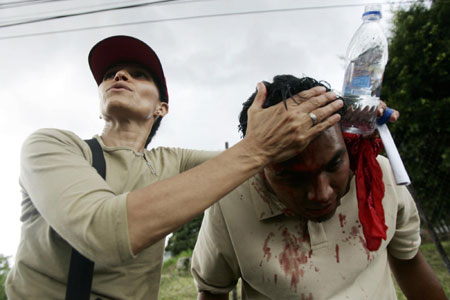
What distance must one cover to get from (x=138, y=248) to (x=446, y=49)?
6.72m

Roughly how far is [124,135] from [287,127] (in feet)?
3.92

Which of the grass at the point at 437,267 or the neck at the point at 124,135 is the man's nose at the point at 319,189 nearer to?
the neck at the point at 124,135

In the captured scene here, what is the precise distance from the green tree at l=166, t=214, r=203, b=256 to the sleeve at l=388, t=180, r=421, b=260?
44.9ft

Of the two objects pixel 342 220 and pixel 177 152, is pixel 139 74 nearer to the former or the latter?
pixel 177 152

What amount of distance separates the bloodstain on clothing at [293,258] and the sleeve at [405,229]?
723 mm

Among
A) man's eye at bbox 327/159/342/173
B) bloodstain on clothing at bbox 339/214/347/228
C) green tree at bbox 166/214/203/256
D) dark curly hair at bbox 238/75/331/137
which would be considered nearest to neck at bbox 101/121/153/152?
dark curly hair at bbox 238/75/331/137

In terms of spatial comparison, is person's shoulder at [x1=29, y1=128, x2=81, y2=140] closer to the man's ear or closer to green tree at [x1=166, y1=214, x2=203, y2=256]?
the man's ear

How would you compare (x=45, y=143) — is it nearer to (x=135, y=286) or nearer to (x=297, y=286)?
(x=135, y=286)

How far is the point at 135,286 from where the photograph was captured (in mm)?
1594

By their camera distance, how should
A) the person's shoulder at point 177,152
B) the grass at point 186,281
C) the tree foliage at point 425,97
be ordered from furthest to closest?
the grass at point 186,281 < the tree foliage at point 425,97 < the person's shoulder at point 177,152

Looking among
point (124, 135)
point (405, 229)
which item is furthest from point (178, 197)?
point (405, 229)

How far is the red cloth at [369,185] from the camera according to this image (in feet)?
5.18

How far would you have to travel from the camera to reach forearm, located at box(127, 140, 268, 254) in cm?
108

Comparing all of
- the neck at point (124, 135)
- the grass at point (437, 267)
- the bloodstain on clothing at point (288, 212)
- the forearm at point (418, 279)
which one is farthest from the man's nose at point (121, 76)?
the grass at point (437, 267)
